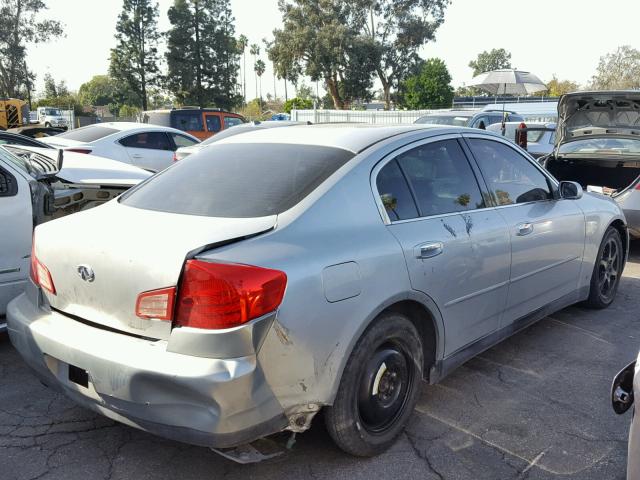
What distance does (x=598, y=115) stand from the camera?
7883 mm

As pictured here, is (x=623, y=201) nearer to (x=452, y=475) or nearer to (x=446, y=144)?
(x=446, y=144)

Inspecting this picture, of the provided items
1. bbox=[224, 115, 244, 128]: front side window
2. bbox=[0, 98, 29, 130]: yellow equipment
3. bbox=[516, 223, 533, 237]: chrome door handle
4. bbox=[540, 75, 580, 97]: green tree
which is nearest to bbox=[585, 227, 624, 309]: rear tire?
bbox=[516, 223, 533, 237]: chrome door handle

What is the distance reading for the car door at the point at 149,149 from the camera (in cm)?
1072

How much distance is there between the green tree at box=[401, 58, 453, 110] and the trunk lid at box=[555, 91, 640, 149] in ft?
117

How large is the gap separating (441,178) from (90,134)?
886cm

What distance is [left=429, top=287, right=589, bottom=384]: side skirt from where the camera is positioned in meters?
3.21

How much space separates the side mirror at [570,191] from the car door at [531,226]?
51mm

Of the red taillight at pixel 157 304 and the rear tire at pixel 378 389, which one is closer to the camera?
the red taillight at pixel 157 304

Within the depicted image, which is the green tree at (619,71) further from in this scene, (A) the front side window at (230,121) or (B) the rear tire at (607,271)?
(B) the rear tire at (607,271)

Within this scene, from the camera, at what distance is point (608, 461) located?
114 inches

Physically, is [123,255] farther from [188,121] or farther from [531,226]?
[188,121]

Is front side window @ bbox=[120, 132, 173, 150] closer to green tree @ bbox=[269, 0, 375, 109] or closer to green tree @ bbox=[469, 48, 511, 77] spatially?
green tree @ bbox=[269, 0, 375, 109]

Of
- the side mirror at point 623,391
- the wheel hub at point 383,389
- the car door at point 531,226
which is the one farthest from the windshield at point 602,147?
the side mirror at point 623,391

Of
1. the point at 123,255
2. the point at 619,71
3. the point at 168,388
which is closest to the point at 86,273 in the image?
the point at 123,255
